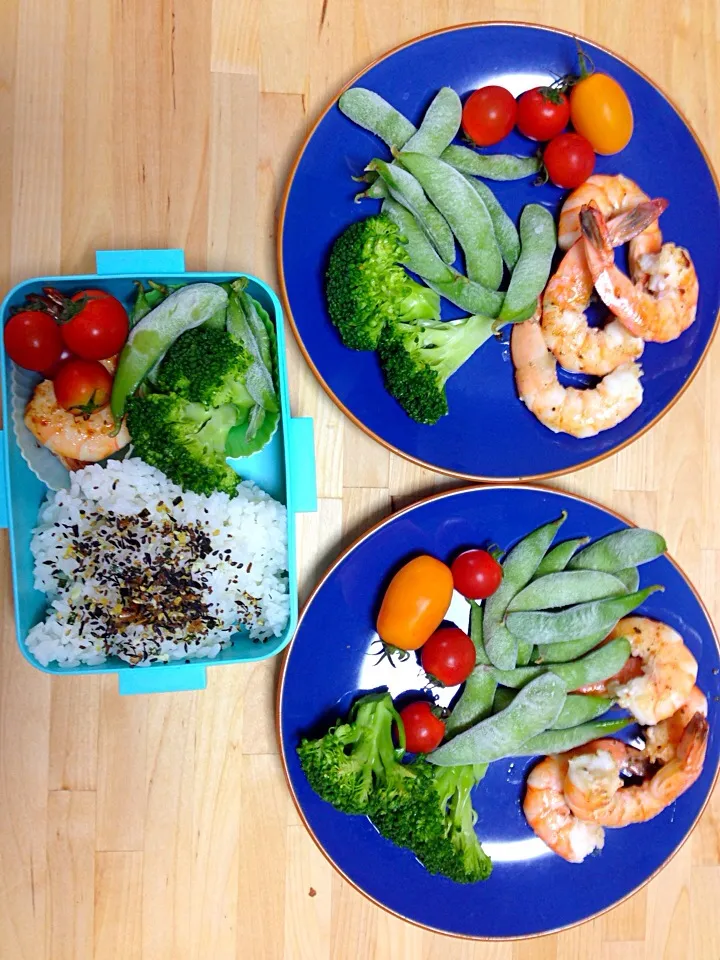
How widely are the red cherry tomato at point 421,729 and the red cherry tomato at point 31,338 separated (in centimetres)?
79

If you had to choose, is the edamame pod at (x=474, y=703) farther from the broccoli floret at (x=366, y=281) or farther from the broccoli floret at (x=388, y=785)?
the broccoli floret at (x=366, y=281)

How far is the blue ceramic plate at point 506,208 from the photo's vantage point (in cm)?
131

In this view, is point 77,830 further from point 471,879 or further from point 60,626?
point 471,879

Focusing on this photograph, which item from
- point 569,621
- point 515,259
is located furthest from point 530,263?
point 569,621

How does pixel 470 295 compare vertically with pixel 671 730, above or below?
above

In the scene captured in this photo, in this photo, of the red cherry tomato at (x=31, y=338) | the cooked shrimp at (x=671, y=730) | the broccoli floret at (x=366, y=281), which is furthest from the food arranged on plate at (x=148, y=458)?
the cooked shrimp at (x=671, y=730)

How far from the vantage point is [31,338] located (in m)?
1.17

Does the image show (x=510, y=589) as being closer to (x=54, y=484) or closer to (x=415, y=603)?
(x=415, y=603)

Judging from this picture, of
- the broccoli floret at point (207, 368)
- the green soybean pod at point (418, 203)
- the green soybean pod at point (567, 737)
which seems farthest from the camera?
the green soybean pod at point (567, 737)

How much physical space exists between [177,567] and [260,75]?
85cm

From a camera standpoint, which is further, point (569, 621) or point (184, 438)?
point (569, 621)

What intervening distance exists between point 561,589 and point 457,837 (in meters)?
0.45

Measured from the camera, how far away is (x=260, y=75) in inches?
55.1

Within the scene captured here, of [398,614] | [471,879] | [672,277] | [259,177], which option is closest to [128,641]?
[398,614]
